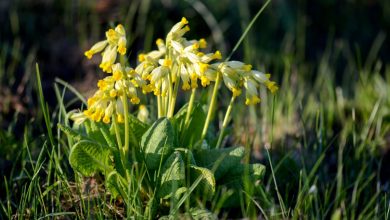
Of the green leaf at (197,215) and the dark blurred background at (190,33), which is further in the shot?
the dark blurred background at (190,33)

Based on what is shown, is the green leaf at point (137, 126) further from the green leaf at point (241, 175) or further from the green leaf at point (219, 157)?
the green leaf at point (241, 175)

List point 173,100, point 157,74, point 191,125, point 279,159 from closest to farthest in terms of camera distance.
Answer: point 157,74
point 173,100
point 191,125
point 279,159

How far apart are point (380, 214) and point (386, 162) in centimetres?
74

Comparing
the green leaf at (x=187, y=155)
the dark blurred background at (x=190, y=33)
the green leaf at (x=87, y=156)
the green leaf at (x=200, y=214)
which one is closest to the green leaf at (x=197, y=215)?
the green leaf at (x=200, y=214)

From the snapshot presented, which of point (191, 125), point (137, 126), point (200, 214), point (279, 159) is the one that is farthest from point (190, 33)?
point (200, 214)

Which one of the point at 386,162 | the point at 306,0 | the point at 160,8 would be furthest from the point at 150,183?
the point at 306,0

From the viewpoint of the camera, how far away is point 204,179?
2088 mm

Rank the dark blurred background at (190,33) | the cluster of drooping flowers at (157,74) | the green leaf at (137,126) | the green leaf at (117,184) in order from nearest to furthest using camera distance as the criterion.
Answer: the cluster of drooping flowers at (157,74), the green leaf at (117,184), the green leaf at (137,126), the dark blurred background at (190,33)

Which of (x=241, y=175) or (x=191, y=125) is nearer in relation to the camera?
(x=241, y=175)

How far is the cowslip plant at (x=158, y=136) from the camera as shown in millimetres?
1986

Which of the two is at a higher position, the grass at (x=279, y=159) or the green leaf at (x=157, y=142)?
the green leaf at (x=157, y=142)

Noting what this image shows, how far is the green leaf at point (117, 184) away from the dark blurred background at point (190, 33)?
146cm

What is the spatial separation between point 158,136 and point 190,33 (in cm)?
233

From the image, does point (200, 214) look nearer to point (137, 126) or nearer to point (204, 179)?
point (204, 179)
